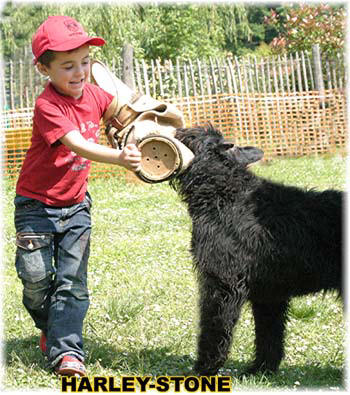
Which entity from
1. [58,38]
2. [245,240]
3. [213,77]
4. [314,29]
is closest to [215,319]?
[245,240]

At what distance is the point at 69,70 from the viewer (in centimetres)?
386

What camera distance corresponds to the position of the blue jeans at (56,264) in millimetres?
4027

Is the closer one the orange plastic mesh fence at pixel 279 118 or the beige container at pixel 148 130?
the beige container at pixel 148 130

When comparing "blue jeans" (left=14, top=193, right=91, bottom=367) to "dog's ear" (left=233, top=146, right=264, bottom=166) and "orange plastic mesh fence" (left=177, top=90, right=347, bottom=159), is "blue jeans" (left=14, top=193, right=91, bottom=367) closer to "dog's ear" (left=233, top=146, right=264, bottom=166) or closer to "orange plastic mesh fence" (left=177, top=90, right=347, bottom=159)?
"dog's ear" (left=233, top=146, right=264, bottom=166)

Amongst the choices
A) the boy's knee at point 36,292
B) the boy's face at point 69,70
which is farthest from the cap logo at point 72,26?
the boy's knee at point 36,292

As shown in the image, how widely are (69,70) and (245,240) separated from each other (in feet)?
4.83

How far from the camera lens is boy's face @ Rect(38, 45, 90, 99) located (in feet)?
12.6

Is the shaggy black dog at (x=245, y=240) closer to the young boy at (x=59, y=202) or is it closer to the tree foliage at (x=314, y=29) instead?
the young boy at (x=59, y=202)

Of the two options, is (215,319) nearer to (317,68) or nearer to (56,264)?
(56,264)

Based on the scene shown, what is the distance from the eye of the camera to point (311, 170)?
11.9m

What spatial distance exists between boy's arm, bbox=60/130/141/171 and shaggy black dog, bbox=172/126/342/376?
59cm

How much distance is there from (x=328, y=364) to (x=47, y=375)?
1854mm

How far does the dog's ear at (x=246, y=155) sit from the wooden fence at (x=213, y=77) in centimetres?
934

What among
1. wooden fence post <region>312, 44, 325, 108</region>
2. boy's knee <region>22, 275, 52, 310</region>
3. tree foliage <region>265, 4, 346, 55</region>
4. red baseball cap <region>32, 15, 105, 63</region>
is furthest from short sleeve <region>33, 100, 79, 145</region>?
tree foliage <region>265, 4, 346, 55</region>
